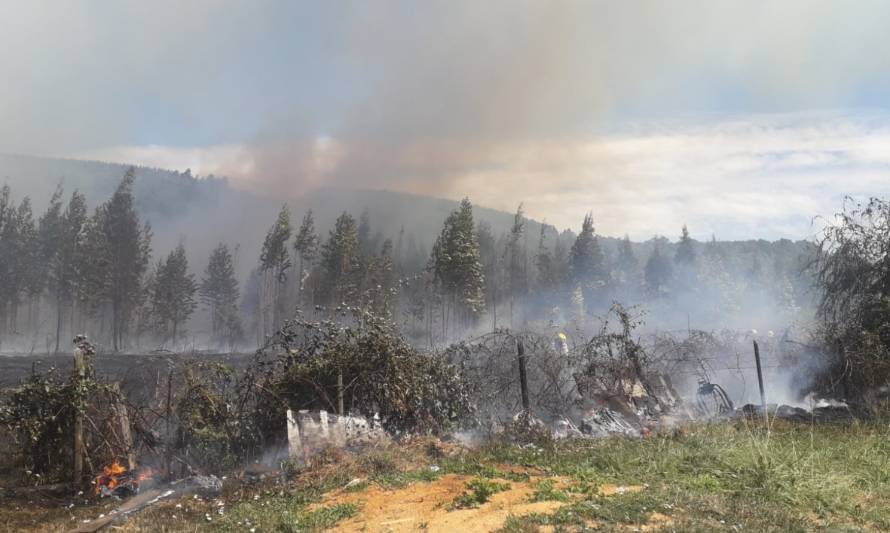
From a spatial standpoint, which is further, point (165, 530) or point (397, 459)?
point (397, 459)

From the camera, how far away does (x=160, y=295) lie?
70.8 metres

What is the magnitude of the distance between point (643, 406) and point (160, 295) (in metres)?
68.4

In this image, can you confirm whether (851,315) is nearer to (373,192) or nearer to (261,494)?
(261,494)

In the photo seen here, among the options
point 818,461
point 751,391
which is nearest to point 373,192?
point 751,391

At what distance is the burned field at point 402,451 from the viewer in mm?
7496

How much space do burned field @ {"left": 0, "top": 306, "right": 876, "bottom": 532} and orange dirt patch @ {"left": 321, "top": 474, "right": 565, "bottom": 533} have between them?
42mm

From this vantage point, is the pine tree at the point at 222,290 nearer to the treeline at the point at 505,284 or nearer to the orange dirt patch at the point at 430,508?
the treeline at the point at 505,284

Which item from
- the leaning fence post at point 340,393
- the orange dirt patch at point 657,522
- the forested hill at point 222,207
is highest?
the forested hill at point 222,207

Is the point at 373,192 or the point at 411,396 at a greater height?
the point at 373,192

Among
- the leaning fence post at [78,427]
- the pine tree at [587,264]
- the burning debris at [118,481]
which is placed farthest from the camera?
the pine tree at [587,264]

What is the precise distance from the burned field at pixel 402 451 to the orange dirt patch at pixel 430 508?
0.14ft

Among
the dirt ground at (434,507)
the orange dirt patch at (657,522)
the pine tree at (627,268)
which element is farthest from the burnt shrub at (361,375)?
the pine tree at (627,268)

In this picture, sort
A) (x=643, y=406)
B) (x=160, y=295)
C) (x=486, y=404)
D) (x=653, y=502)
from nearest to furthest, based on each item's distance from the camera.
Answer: (x=653, y=502)
(x=486, y=404)
(x=643, y=406)
(x=160, y=295)

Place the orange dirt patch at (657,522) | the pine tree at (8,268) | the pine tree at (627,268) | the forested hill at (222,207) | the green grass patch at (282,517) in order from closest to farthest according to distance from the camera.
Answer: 1. the orange dirt patch at (657,522)
2. the green grass patch at (282,517)
3. the pine tree at (8,268)
4. the pine tree at (627,268)
5. the forested hill at (222,207)
